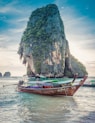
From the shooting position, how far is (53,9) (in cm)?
11769

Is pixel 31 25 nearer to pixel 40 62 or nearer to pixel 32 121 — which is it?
pixel 40 62

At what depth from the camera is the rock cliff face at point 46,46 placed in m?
100

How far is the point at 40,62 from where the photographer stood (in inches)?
3954

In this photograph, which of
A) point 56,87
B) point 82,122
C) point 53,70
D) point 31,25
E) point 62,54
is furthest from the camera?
point 31,25

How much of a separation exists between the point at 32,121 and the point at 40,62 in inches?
3372

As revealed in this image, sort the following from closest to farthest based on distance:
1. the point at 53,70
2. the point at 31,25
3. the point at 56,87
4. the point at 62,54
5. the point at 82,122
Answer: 1. the point at 82,122
2. the point at 56,87
3. the point at 53,70
4. the point at 62,54
5. the point at 31,25

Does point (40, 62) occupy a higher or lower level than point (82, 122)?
higher

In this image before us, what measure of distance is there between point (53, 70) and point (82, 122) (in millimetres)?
84876

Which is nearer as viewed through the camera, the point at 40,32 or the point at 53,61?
the point at 53,61

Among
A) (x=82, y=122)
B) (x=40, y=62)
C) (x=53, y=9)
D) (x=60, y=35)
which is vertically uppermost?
(x=53, y=9)

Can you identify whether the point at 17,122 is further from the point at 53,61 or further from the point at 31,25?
the point at 31,25

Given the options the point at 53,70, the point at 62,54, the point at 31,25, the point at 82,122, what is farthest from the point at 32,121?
the point at 31,25

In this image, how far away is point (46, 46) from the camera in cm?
10375

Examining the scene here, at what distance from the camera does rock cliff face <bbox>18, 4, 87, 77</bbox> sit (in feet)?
330
